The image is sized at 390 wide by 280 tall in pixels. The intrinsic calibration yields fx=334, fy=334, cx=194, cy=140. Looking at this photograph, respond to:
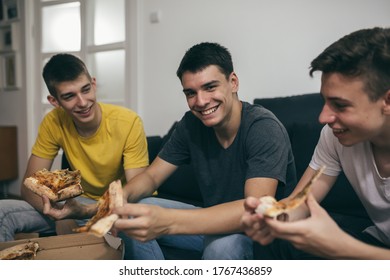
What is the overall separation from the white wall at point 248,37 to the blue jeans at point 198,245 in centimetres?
60

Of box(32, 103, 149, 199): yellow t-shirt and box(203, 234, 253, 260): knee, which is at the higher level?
box(32, 103, 149, 199): yellow t-shirt

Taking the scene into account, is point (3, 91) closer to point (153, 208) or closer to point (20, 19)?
point (20, 19)

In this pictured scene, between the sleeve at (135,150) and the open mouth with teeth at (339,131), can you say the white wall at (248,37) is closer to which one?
the sleeve at (135,150)

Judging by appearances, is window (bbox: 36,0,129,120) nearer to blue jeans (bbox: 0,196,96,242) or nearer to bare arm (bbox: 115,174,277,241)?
blue jeans (bbox: 0,196,96,242)

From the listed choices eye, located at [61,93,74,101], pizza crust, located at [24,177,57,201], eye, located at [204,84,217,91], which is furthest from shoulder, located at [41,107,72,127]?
eye, located at [204,84,217,91]

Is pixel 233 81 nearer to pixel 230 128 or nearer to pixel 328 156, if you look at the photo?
pixel 230 128

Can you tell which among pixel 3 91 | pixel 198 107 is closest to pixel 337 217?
pixel 198 107

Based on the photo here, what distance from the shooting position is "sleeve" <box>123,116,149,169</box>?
1.13 meters

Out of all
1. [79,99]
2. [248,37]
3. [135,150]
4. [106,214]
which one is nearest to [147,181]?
[135,150]

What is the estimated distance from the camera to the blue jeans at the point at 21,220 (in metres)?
1.09

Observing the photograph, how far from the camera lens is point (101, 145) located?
1174 millimetres

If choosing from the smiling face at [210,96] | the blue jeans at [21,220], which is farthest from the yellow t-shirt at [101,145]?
the smiling face at [210,96]

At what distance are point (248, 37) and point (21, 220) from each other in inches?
41.9

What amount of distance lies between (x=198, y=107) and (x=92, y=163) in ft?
Result: 1.67
